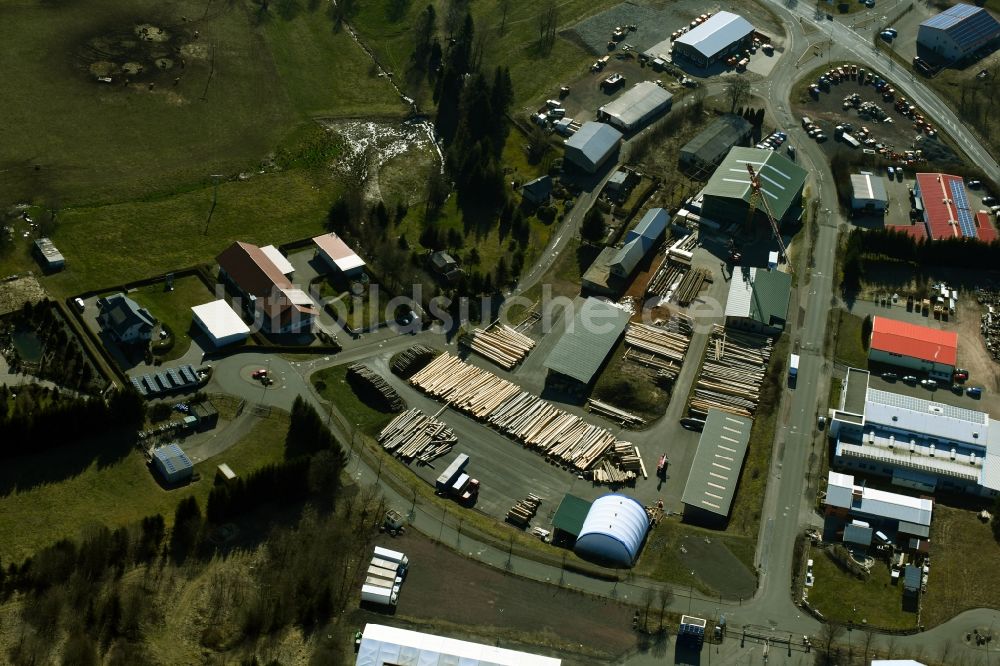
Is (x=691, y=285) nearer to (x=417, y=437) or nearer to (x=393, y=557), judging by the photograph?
(x=417, y=437)

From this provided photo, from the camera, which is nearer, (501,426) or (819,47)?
(501,426)

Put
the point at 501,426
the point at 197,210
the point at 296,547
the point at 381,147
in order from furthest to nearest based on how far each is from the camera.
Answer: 1. the point at 381,147
2. the point at 197,210
3. the point at 501,426
4. the point at 296,547

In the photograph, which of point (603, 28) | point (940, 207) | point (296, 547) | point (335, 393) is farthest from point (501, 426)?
point (603, 28)

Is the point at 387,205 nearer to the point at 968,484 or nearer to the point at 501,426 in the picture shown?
the point at 501,426


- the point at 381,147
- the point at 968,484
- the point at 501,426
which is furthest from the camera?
the point at 381,147

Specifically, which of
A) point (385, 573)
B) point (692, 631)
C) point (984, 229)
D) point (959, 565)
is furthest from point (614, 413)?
point (984, 229)

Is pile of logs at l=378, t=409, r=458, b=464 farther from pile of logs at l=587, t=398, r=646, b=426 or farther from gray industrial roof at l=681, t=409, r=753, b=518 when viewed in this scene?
gray industrial roof at l=681, t=409, r=753, b=518
